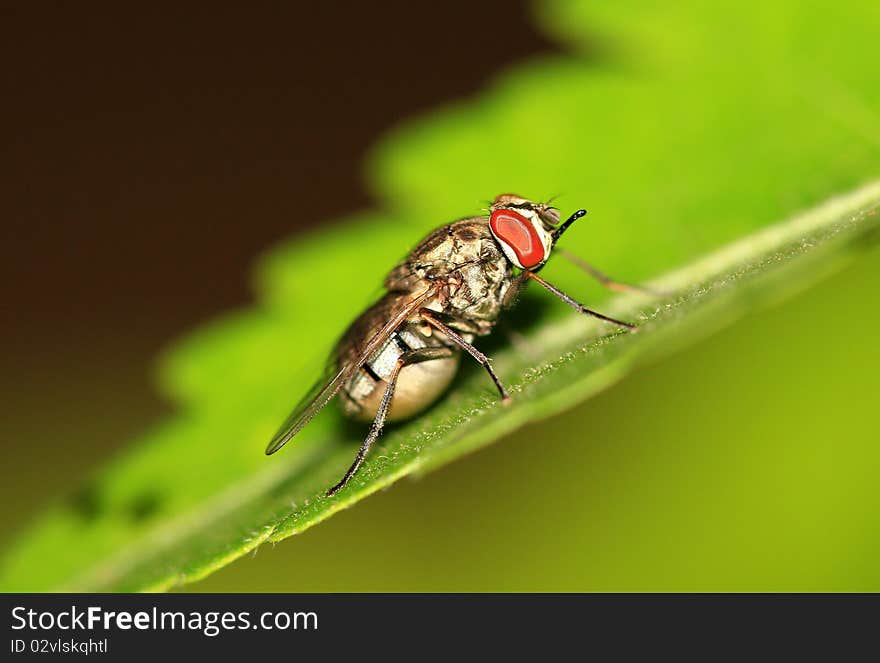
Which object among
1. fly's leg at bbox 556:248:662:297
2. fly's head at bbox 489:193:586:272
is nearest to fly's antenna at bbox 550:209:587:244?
fly's head at bbox 489:193:586:272

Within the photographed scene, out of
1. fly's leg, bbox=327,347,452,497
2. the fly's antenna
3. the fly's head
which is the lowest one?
fly's leg, bbox=327,347,452,497

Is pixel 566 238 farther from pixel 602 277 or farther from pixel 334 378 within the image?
pixel 334 378

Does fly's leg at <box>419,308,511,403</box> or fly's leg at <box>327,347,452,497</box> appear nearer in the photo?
fly's leg at <box>327,347,452,497</box>

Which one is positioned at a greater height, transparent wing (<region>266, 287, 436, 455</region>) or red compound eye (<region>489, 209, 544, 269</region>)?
red compound eye (<region>489, 209, 544, 269</region>)

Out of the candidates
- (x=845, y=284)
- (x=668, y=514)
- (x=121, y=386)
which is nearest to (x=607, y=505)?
(x=668, y=514)

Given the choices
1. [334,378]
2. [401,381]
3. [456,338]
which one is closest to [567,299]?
[456,338]

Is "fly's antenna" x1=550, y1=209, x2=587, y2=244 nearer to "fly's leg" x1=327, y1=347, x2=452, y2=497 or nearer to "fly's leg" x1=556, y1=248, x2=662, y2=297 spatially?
"fly's leg" x1=556, y1=248, x2=662, y2=297

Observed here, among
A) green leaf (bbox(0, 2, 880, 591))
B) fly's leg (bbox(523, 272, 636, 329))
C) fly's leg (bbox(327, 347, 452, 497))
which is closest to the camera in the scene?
green leaf (bbox(0, 2, 880, 591))
